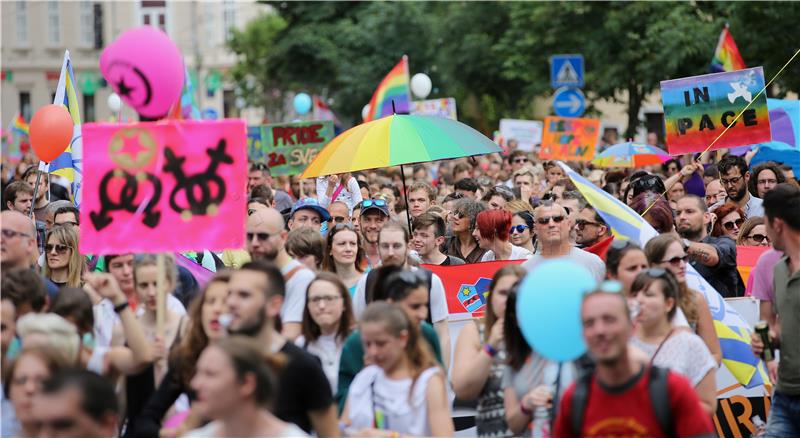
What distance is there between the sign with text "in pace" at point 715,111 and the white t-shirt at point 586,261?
143 inches

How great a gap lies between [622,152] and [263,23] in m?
43.5

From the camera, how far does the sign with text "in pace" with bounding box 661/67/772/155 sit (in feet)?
38.4

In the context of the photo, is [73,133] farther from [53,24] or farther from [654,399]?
[53,24]

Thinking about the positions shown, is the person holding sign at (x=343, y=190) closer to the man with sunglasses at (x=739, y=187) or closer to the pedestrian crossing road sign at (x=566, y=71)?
the man with sunglasses at (x=739, y=187)

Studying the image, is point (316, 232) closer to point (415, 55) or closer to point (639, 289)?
point (639, 289)

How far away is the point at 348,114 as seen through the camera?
40781mm

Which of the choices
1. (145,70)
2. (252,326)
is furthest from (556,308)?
(145,70)

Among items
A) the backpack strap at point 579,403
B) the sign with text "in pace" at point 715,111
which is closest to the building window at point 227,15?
the sign with text "in pace" at point 715,111

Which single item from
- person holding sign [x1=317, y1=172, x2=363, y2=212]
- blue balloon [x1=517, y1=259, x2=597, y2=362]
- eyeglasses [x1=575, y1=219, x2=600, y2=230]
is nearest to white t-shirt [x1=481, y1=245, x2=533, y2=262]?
eyeglasses [x1=575, y1=219, x2=600, y2=230]

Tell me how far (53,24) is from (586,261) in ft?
228

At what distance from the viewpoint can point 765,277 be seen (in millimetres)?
7035

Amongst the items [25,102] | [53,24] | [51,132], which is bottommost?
[51,132]

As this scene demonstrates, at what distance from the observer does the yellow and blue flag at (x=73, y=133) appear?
1280 centimetres

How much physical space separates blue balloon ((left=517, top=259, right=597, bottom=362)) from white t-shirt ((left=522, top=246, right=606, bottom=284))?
280 cm
